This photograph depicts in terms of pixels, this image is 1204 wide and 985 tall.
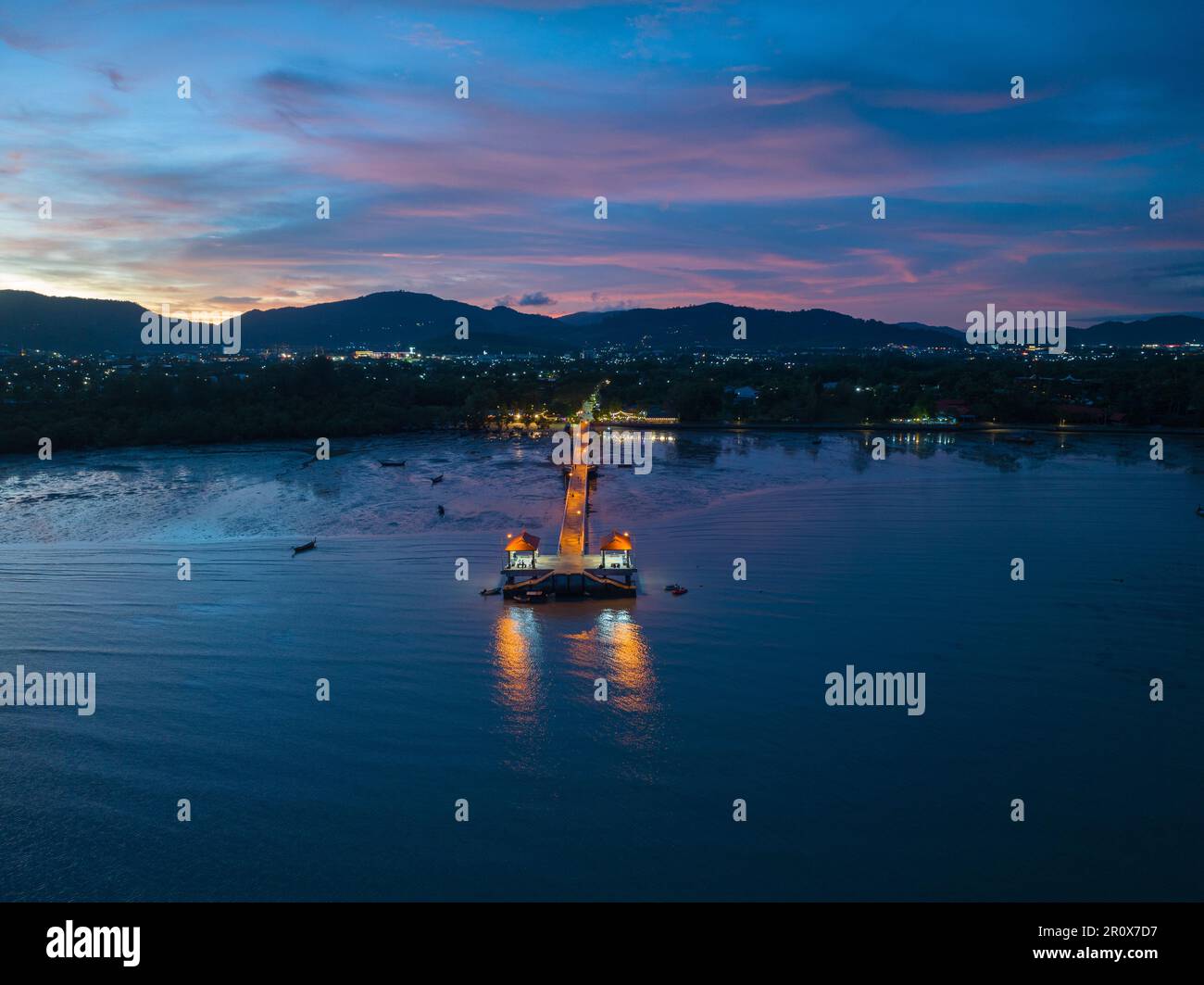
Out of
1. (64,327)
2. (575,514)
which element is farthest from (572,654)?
(64,327)

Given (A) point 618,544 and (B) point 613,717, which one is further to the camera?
(A) point 618,544

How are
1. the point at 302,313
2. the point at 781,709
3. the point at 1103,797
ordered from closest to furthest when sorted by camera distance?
1. the point at 1103,797
2. the point at 781,709
3. the point at 302,313

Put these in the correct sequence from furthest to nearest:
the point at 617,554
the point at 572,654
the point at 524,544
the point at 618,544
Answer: the point at 618,544 < the point at 524,544 < the point at 617,554 < the point at 572,654

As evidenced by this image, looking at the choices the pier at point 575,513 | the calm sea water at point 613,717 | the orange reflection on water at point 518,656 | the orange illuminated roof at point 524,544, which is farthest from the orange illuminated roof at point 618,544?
the orange reflection on water at point 518,656

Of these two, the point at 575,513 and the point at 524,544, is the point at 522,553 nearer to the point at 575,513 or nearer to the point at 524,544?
the point at 524,544

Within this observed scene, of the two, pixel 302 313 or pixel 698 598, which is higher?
pixel 302 313
